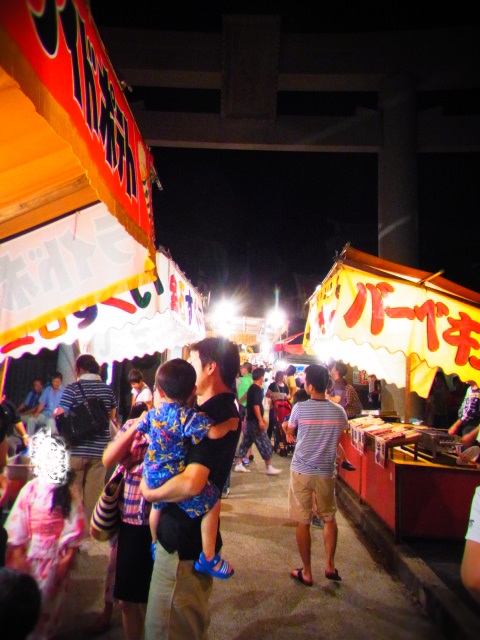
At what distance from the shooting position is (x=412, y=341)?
482 cm

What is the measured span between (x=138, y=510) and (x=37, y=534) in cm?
68

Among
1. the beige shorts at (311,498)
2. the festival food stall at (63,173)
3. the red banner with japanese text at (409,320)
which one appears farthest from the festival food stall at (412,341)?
the festival food stall at (63,173)

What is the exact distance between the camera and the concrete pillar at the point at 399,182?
9070 mm

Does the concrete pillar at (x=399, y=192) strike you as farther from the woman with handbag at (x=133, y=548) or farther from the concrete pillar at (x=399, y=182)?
the woman with handbag at (x=133, y=548)

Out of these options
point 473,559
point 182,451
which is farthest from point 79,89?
point 473,559

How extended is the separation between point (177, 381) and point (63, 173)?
186 cm

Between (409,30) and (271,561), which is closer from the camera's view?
(271,561)

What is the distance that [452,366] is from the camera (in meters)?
4.71

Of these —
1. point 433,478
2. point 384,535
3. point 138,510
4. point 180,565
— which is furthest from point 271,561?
point 180,565

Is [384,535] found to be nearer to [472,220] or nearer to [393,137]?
[393,137]

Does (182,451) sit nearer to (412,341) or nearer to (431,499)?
(412,341)

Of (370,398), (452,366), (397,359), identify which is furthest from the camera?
(370,398)

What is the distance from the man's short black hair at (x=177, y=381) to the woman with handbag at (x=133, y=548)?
0.49 meters

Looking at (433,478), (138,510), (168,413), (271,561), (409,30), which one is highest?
(409,30)
